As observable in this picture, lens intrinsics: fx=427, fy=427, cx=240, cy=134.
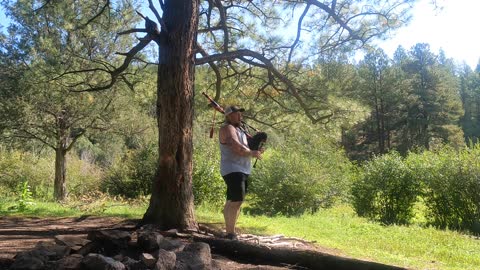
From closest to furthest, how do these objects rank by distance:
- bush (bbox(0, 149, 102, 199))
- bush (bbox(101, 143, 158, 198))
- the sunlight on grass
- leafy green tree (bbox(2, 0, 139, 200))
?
the sunlight on grass → leafy green tree (bbox(2, 0, 139, 200)) → bush (bbox(101, 143, 158, 198)) → bush (bbox(0, 149, 102, 199))

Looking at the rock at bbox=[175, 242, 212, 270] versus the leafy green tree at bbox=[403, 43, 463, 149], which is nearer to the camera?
the rock at bbox=[175, 242, 212, 270]

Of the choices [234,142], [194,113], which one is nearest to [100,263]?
[234,142]

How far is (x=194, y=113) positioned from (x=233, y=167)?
376 cm

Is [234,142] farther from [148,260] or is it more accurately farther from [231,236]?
[148,260]

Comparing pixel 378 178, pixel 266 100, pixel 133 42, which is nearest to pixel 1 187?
pixel 133 42

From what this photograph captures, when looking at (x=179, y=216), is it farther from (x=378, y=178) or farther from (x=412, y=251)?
(x=378, y=178)

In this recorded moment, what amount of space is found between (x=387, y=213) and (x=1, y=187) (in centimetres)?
1387

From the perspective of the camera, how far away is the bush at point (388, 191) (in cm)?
1234

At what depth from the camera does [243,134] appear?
5.00m

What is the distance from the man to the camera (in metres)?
4.68

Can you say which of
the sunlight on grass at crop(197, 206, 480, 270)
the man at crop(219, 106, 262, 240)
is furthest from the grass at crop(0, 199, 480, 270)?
the man at crop(219, 106, 262, 240)

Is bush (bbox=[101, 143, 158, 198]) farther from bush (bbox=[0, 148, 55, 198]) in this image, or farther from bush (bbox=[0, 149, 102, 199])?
bush (bbox=[0, 148, 55, 198])

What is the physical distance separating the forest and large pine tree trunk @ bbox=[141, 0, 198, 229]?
1cm

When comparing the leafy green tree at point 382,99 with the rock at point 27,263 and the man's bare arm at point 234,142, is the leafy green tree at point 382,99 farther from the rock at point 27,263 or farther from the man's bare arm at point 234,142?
the rock at point 27,263
